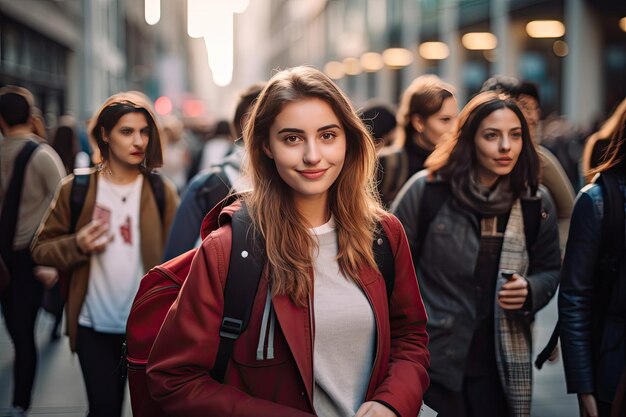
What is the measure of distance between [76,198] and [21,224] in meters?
1.68

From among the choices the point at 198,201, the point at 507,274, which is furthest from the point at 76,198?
the point at 507,274

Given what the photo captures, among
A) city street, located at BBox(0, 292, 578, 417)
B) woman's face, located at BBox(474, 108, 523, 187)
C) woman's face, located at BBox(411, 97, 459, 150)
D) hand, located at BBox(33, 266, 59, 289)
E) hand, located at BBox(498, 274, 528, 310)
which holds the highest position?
woman's face, located at BBox(411, 97, 459, 150)

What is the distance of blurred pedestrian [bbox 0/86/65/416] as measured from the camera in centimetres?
604

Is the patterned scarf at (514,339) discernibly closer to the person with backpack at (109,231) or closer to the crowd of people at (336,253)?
the crowd of people at (336,253)

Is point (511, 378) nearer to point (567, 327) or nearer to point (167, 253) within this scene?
point (567, 327)

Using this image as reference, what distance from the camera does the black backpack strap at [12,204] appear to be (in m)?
6.29

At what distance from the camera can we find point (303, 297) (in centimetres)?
264

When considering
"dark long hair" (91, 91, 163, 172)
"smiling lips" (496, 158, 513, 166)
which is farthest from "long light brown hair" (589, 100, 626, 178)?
"dark long hair" (91, 91, 163, 172)

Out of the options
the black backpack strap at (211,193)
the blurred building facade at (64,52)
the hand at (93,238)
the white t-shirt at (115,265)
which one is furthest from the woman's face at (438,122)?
the blurred building facade at (64,52)

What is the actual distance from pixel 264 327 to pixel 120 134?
2.68 m

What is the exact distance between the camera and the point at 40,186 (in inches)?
255

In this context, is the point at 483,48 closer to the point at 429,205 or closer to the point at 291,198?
the point at 429,205

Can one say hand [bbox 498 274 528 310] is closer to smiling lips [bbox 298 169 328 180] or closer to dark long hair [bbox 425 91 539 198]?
dark long hair [bbox 425 91 539 198]

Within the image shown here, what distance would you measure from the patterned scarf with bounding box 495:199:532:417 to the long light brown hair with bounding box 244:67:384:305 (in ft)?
4.62
